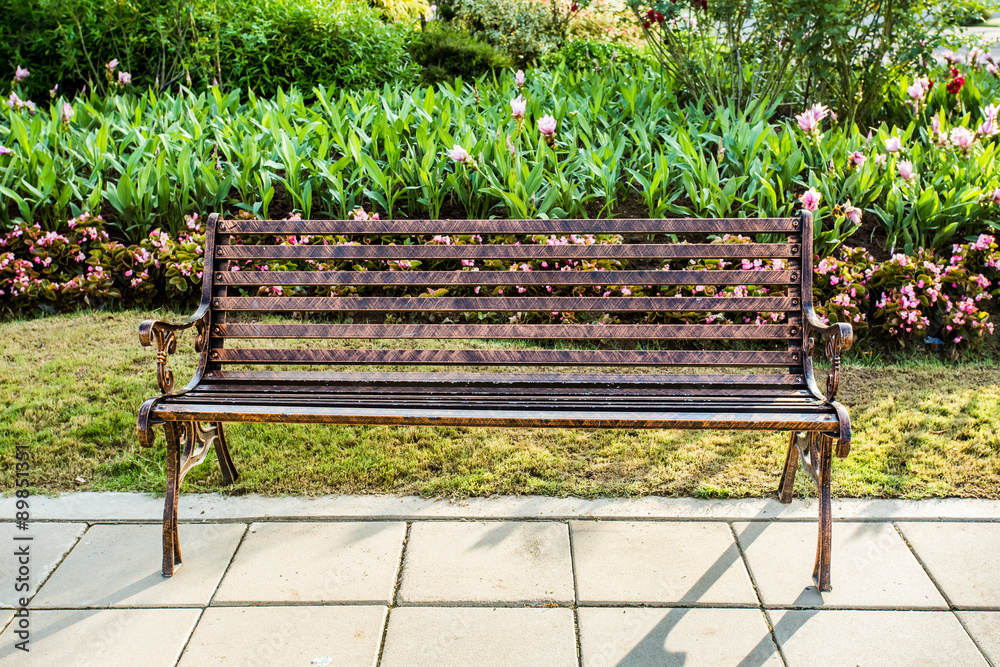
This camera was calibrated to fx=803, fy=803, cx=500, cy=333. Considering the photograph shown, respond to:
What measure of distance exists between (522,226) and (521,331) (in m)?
0.37

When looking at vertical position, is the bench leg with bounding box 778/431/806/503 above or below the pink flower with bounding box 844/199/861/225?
below

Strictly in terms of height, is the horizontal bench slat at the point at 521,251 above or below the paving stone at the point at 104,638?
above

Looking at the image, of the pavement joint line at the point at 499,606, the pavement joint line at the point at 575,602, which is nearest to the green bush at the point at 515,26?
the pavement joint line at the point at 575,602

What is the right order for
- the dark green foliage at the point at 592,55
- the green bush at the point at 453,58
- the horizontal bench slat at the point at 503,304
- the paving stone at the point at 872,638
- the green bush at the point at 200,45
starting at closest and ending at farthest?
the paving stone at the point at 872,638 < the horizontal bench slat at the point at 503,304 < the green bush at the point at 200,45 < the green bush at the point at 453,58 < the dark green foliage at the point at 592,55

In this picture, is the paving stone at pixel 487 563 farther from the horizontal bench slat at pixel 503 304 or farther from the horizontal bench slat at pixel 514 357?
the horizontal bench slat at pixel 503 304

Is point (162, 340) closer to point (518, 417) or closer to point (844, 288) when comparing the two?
point (518, 417)

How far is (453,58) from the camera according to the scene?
300 inches

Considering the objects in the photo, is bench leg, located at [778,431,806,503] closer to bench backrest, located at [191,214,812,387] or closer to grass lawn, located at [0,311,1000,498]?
grass lawn, located at [0,311,1000,498]

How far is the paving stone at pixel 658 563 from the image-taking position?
2279 millimetres

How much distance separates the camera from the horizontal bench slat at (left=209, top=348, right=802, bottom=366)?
8.87 ft

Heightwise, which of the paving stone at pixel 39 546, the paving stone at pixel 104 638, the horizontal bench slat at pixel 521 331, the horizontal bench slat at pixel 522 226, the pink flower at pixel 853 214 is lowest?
the paving stone at pixel 104 638

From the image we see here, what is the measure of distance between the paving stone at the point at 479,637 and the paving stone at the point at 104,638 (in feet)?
1.86

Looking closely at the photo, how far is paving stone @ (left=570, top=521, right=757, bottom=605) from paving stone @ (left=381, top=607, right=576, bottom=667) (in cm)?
17

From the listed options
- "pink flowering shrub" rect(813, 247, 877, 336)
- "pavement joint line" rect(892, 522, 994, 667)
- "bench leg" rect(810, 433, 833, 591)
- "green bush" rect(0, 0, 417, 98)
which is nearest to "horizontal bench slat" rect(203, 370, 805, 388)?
"bench leg" rect(810, 433, 833, 591)
